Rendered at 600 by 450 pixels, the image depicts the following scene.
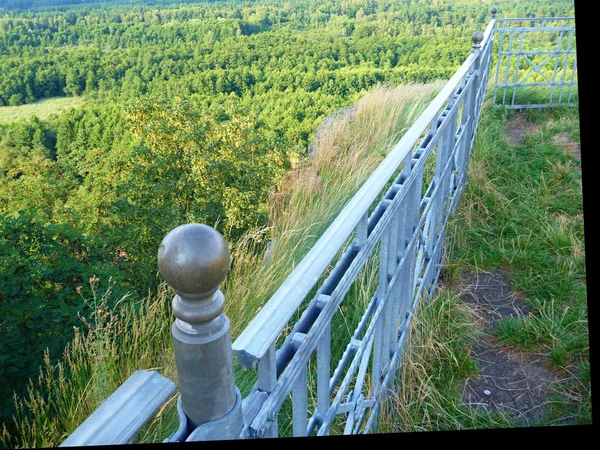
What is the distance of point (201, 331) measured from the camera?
0.86 m

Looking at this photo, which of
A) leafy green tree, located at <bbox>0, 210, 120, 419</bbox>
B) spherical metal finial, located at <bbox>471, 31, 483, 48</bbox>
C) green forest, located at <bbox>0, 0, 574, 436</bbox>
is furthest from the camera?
green forest, located at <bbox>0, 0, 574, 436</bbox>

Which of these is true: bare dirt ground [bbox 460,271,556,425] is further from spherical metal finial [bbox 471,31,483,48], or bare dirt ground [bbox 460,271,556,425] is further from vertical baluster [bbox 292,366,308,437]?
spherical metal finial [bbox 471,31,483,48]

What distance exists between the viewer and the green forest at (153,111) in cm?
945

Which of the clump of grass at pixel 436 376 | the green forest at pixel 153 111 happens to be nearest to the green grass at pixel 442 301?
the clump of grass at pixel 436 376

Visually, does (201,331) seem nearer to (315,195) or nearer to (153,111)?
(315,195)

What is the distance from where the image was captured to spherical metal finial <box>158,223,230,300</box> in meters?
0.78

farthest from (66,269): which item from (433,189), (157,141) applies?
(157,141)

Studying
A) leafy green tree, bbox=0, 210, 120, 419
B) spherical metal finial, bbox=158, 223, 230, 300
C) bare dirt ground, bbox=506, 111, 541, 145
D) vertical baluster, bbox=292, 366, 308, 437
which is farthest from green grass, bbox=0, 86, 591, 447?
leafy green tree, bbox=0, 210, 120, 419

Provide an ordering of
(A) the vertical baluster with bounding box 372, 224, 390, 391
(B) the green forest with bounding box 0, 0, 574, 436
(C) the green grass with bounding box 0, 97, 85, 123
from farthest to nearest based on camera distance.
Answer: (C) the green grass with bounding box 0, 97, 85, 123 → (B) the green forest with bounding box 0, 0, 574, 436 → (A) the vertical baluster with bounding box 372, 224, 390, 391

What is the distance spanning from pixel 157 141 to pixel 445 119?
22.5 metres

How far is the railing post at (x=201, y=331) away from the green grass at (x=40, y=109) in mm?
37588

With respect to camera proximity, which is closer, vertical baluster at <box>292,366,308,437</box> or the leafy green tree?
vertical baluster at <box>292,366,308,437</box>

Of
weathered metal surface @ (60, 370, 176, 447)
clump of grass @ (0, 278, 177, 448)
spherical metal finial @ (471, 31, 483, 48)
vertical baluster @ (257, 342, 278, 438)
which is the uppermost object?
spherical metal finial @ (471, 31, 483, 48)

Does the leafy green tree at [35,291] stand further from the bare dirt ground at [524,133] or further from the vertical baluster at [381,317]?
the bare dirt ground at [524,133]
